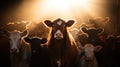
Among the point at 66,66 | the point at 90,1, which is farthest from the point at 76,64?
the point at 90,1

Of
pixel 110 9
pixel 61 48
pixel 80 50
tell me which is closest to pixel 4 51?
pixel 61 48

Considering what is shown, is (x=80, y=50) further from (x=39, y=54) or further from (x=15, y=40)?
(x=15, y=40)

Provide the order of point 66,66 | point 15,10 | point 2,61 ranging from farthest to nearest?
point 15,10, point 2,61, point 66,66

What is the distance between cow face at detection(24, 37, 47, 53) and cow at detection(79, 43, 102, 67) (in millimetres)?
633

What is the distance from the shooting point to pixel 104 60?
7379 millimetres

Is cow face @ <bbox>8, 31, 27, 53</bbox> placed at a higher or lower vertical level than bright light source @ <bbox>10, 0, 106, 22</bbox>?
lower

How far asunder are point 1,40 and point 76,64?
1284 mm

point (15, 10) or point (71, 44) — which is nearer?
point (71, 44)

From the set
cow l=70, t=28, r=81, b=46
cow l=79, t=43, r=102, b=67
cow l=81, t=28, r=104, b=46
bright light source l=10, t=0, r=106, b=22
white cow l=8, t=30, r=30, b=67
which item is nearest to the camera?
white cow l=8, t=30, r=30, b=67

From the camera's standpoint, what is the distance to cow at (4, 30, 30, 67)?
22.6 feet

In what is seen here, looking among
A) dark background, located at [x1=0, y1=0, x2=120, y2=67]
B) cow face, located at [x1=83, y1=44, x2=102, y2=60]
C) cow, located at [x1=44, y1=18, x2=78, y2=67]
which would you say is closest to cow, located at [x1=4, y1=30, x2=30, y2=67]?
cow, located at [x1=44, y1=18, x2=78, y2=67]

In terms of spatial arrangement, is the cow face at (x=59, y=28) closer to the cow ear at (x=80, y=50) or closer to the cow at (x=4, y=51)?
the cow ear at (x=80, y=50)

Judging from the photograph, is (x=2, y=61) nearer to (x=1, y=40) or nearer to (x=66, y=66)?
(x=1, y=40)

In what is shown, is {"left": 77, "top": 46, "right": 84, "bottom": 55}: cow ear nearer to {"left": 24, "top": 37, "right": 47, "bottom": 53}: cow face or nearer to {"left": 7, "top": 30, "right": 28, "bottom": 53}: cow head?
{"left": 24, "top": 37, "right": 47, "bottom": 53}: cow face
